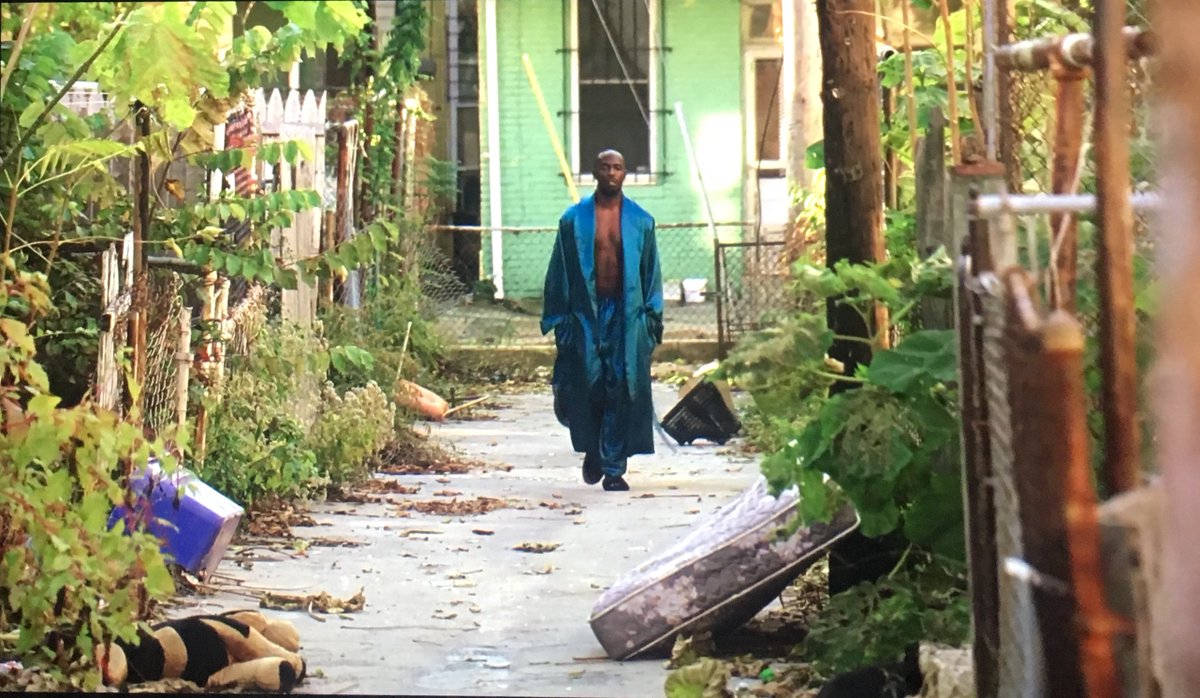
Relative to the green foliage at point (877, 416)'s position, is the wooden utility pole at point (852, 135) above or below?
above

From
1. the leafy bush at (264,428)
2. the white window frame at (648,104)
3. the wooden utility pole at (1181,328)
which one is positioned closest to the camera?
the wooden utility pole at (1181,328)

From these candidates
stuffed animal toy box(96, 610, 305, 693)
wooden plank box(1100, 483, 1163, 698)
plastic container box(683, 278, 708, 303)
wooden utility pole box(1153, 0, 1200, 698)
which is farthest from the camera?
plastic container box(683, 278, 708, 303)

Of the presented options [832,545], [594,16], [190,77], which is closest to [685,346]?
[594,16]

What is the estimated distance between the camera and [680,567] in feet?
15.6

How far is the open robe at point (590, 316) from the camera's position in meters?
7.78

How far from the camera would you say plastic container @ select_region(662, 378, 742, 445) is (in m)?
8.89

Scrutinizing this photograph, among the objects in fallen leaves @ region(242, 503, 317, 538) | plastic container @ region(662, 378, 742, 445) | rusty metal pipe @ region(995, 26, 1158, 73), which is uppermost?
rusty metal pipe @ region(995, 26, 1158, 73)

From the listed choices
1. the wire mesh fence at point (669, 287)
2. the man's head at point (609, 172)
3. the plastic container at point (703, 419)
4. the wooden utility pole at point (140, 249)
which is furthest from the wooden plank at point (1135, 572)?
the wire mesh fence at point (669, 287)

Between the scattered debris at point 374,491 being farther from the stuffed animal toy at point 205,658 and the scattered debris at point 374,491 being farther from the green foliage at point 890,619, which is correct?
the green foliage at point 890,619

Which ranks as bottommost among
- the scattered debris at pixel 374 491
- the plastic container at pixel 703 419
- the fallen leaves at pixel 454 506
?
the fallen leaves at pixel 454 506

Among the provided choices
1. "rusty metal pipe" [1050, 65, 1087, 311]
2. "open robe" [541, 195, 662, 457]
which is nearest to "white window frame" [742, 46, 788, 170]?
"open robe" [541, 195, 662, 457]

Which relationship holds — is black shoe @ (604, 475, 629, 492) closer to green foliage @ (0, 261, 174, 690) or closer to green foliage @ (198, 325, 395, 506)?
green foliage @ (198, 325, 395, 506)

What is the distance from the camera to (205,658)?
4.46m

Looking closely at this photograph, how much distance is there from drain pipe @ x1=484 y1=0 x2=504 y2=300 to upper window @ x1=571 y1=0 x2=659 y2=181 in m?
0.65
